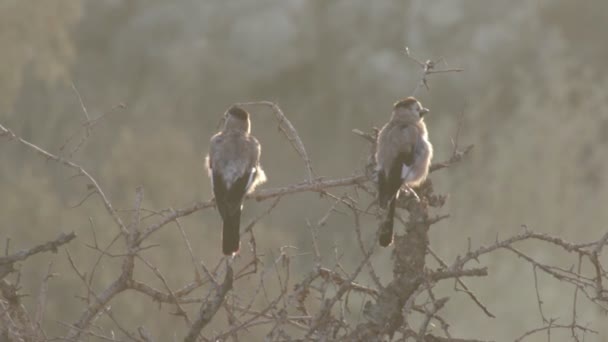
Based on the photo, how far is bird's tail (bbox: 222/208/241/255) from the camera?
6.83 meters

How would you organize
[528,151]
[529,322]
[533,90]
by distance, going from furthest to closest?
1. [533,90]
2. [528,151]
3. [529,322]

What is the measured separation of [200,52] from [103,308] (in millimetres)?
54181

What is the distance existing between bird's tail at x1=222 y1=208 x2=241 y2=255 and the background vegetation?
15003 millimetres

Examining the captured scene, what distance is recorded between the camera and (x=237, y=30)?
58406mm

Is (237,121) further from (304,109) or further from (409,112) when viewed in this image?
(304,109)

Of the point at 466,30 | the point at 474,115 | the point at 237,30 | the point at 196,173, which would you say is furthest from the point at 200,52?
the point at 196,173

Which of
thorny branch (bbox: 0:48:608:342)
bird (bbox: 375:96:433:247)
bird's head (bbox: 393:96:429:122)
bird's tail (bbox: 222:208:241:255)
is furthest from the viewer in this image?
bird's head (bbox: 393:96:429:122)

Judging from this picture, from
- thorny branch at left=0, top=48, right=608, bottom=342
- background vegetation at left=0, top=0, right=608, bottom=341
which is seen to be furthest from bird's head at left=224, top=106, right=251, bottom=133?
background vegetation at left=0, top=0, right=608, bottom=341

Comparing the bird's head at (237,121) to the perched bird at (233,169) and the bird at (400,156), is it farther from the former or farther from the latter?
the bird at (400,156)

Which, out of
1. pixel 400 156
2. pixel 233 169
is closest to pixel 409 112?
pixel 400 156

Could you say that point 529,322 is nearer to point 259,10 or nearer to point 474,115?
point 474,115

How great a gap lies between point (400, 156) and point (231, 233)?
998mm

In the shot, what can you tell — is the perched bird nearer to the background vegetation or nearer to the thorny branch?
the thorny branch

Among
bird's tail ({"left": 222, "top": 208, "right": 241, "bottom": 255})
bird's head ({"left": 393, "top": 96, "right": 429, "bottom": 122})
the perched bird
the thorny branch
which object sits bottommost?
the thorny branch
